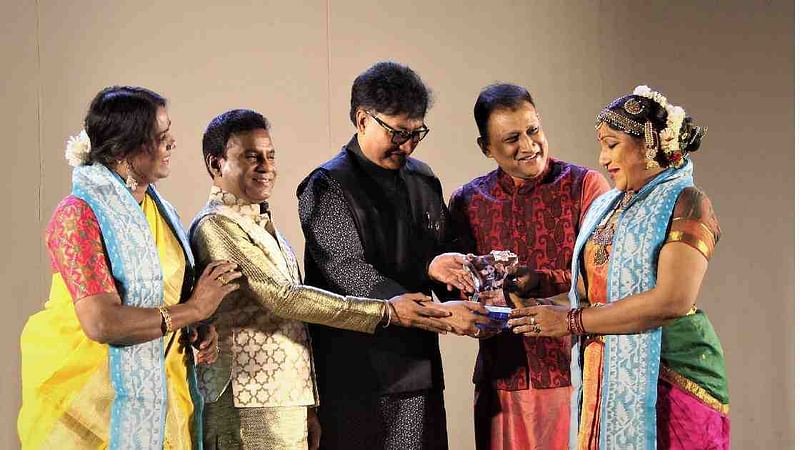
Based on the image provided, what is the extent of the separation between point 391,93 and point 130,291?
1.17 meters

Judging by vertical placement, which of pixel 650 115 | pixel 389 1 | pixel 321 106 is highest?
pixel 389 1

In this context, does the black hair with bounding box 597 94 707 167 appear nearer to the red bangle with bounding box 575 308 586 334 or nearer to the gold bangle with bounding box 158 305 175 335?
the red bangle with bounding box 575 308 586 334

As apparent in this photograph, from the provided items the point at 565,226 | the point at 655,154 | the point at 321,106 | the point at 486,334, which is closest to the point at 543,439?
the point at 486,334

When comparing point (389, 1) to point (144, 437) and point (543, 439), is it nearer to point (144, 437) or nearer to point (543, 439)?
point (543, 439)

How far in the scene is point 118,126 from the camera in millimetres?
3428

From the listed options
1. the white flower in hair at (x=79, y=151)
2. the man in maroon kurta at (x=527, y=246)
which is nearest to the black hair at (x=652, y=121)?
the man in maroon kurta at (x=527, y=246)

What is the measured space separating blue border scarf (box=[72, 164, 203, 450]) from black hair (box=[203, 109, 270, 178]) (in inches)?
16.1

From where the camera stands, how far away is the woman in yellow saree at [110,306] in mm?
3273

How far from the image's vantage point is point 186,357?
365cm

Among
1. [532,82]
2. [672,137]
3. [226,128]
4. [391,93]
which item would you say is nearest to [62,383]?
[226,128]

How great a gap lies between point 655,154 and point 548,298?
31.9 inches

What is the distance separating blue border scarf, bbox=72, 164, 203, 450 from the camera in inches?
131

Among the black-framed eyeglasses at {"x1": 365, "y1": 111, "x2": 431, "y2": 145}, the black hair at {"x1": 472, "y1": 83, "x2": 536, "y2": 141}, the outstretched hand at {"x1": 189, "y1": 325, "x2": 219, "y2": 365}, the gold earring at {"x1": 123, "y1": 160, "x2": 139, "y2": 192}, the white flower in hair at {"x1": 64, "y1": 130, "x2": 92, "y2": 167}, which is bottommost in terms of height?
the outstretched hand at {"x1": 189, "y1": 325, "x2": 219, "y2": 365}

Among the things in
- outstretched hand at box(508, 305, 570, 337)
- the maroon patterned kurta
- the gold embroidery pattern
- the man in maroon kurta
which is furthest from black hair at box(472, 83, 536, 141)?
the gold embroidery pattern
